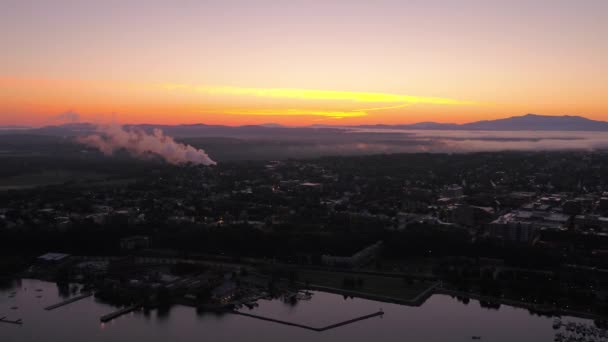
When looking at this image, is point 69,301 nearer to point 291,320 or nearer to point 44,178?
point 291,320

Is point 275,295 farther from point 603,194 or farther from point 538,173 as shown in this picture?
point 538,173

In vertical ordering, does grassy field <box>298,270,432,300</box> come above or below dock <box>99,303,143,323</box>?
above

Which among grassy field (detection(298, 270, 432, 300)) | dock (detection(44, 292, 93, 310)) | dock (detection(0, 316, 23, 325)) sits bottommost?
dock (detection(0, 316, 23, 325))

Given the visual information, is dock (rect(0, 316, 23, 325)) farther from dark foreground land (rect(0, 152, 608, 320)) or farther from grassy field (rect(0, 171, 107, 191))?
grassy field (rect(0, 171, 107, 191))

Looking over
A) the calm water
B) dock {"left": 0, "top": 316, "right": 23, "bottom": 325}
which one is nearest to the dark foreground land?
the calm water

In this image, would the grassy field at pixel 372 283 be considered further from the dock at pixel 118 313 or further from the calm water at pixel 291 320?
the dock at pixel 118 313

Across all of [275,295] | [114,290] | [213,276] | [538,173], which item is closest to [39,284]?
[114,290]

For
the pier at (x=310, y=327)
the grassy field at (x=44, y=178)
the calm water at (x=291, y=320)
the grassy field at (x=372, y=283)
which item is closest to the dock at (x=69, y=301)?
the calm water at (x=291, y=320)
